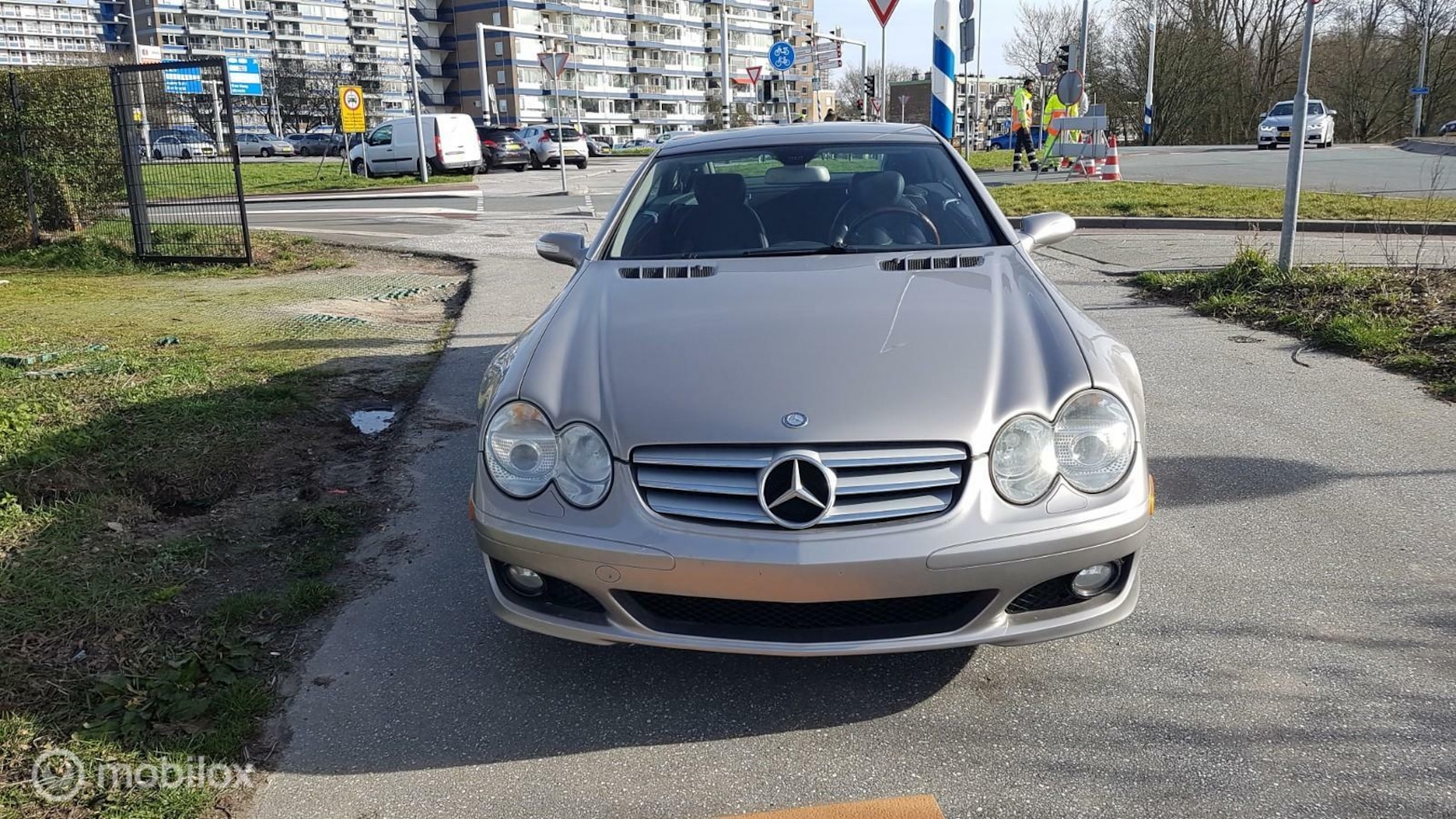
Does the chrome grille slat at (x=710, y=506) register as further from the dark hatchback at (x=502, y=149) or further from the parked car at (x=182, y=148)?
the dark hatchback at (x=502, y=149)

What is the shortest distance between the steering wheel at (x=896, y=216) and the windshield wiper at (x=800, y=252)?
126 mm

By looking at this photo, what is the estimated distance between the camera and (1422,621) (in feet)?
10.3

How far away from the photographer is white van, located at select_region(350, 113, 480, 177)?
30.9m

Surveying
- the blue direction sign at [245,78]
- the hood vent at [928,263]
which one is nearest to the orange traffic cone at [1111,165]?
the hood vent at [928,263]

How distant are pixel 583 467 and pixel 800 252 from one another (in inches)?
62.1

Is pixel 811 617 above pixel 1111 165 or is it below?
below

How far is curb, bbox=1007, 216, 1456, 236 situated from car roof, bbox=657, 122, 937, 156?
22.1 ft

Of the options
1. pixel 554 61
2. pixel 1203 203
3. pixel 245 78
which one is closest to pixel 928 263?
pixel 1203 203

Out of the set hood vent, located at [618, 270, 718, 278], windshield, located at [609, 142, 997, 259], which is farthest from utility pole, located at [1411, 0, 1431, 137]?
hood vent, located at [618, 270, 718, 278]

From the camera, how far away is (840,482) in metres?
2.53

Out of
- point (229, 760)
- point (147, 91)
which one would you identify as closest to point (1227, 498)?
point (229, 760)

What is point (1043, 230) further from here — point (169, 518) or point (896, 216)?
point (169, 518)

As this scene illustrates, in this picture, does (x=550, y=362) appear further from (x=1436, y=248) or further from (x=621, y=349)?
(x=1436, y=248)

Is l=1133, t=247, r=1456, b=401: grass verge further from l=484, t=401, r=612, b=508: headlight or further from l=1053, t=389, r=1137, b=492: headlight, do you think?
l=484, t=401, r=612, b=508: headlight
